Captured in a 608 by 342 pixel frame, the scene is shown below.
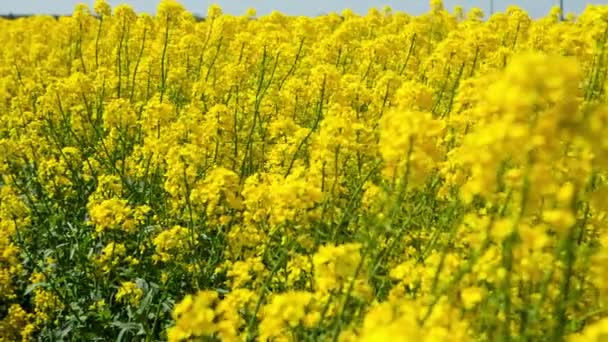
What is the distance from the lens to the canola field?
6.28 feet

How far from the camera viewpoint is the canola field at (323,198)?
1.91 m

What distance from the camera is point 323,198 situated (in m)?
3.07

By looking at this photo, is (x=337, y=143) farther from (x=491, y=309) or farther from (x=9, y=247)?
(x=9, y=247)

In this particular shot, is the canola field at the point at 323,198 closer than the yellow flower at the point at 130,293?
Yes

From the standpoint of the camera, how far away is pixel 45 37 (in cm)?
1036

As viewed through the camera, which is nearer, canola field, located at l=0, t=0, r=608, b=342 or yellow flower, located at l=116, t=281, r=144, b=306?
canola field, located at l=0, t=0, r=608, b=342

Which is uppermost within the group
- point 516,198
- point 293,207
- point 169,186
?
point 169,186

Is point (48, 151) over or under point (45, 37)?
under

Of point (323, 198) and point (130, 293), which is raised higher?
point (323, 198)

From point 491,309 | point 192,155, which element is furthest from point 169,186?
point 491,309

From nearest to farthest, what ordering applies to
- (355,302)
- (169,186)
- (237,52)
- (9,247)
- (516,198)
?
(516,198) → (355,302) → (169,186) → (9,247) → (237,52)

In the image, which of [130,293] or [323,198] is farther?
[130,293]

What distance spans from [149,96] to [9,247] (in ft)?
7.65

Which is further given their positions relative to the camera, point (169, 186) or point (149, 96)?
point (149, 96)
